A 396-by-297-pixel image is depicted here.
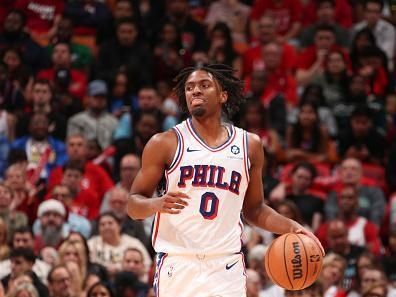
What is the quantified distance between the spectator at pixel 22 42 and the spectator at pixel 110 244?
396 centimetres

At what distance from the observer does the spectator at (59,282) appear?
10.1 m

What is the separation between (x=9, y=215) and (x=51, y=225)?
515mm

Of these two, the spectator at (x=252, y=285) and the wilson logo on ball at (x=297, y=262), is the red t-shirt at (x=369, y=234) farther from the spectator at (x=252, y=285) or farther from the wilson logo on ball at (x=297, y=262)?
the wilson logo on ball at (x=297, y=262)

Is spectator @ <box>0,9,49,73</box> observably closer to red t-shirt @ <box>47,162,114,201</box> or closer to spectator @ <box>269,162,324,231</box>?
red t-shirt @ <box>47,162,114,201</box>

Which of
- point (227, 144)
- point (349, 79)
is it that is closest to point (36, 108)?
point (349, 79)

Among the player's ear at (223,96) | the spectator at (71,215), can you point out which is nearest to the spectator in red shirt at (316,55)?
the spectator at (71,215)

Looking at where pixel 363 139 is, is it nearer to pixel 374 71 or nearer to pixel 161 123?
pixel 374 71

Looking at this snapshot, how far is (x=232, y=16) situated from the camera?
15.9 meters

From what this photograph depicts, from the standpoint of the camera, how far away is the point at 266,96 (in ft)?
46.2

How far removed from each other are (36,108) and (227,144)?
6666 millimetres

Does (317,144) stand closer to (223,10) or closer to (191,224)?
(223,10)

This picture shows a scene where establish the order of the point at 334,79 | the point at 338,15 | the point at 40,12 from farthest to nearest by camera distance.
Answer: the point at 338,15, the point at 40,12, the point at 334,79

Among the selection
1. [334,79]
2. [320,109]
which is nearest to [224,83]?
[320,109]

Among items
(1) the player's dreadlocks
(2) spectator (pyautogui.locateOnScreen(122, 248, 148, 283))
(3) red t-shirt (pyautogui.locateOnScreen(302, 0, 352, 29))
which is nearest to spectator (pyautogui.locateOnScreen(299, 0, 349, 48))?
(3) red t-shirt (pyautogui.locateOnScreen(302, 0, 352, 29))
